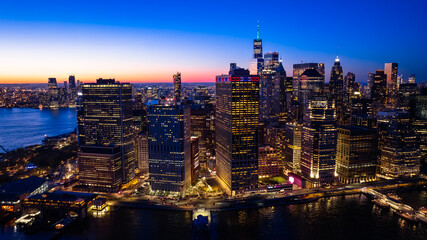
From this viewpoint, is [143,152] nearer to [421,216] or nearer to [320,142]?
[320,142]

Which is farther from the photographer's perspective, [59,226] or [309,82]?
[309,82]

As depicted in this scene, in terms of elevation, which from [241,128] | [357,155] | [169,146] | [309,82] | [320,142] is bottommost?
[357,155]

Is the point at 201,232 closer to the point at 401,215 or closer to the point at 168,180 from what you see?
the point at 168,180

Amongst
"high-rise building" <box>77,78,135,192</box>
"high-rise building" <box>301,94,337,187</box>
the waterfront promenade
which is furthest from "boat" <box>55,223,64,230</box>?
"high-rise building" <box>301,94,337,187</box>

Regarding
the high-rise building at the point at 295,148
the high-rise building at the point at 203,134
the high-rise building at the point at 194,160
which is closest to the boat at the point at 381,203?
the high-rise building at the point at 295,148

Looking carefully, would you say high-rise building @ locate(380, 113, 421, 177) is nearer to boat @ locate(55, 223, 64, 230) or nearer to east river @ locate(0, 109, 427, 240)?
east river @ locate(0, 109, 427, 240)

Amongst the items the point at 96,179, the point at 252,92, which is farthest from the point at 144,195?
the point at 252,92

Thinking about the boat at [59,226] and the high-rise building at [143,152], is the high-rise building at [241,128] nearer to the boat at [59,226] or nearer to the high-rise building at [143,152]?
the high-rise building at [143,152]

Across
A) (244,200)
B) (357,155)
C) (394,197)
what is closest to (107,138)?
(244,200)
